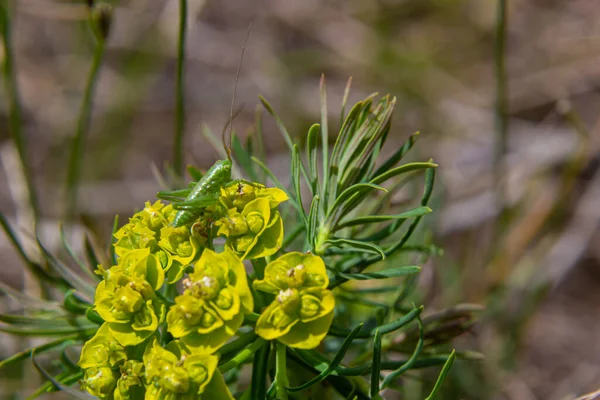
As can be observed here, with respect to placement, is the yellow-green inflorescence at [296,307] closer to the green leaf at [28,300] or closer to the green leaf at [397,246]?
the green leaf at [397,246]

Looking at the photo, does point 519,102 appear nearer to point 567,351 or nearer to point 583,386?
point 567,351

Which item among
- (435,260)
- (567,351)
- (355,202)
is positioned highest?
(355,202)

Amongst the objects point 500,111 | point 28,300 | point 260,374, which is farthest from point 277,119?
point 500,111

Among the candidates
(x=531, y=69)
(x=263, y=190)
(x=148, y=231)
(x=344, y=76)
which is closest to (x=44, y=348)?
(x=148, y=231)

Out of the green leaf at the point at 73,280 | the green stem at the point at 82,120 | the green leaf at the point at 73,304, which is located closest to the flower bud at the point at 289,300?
the green leaf at the point at 73,304

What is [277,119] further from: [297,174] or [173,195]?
[173,195]
